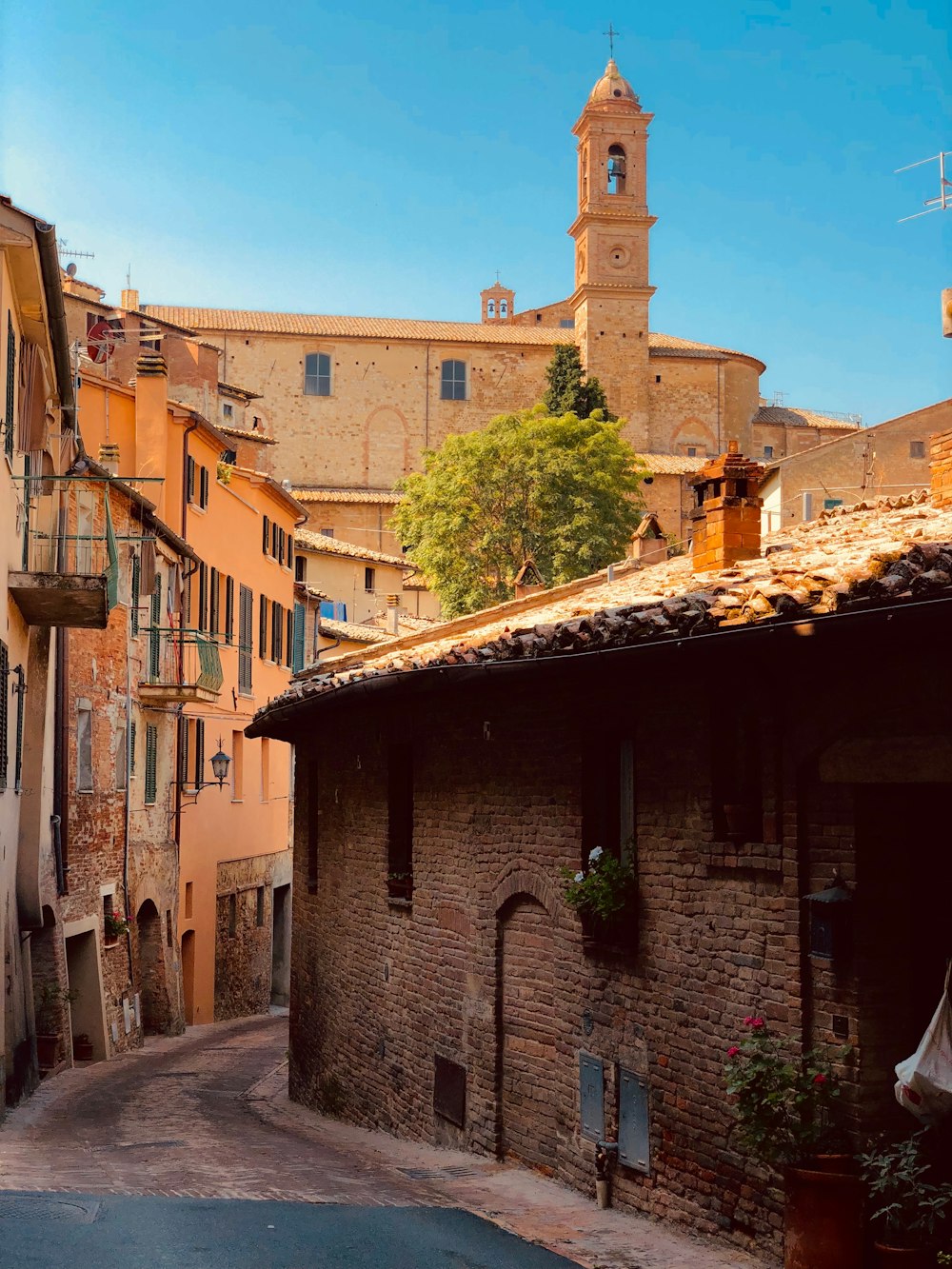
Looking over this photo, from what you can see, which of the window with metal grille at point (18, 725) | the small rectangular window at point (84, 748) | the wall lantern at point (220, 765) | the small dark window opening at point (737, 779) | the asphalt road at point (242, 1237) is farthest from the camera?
the wall lantern at point (220, 765)

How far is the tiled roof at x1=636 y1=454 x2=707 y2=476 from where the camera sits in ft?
254

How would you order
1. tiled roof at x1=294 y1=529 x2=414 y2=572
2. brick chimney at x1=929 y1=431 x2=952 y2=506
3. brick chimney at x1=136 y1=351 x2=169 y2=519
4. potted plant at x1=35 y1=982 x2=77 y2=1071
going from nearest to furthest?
brick chimney at x1=929 y1=431 x2=952 y2=506 → potted plant at x1=35 y1=982 x2=77 y2=1071 → brick chimney at x1=136 y1=351 x2=169 y2=519 → tiled roof at x1=294 y1=529 x2=414 y2=572

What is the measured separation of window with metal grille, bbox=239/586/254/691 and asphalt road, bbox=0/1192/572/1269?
24.1 meters

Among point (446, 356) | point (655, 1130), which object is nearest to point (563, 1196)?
point (655, 1130)

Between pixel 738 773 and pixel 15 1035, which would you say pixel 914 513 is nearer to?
pixel 738 773

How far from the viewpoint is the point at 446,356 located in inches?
3428

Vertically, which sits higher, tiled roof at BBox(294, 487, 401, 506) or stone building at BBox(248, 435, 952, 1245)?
tiled roof at BBox(294, 487, 401, 506)

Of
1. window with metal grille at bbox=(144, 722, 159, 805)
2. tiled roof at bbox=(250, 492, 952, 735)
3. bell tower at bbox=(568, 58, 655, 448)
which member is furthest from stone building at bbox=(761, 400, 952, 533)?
bell tower at bbox=(568, 58, 655, 448)

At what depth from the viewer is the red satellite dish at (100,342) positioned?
128ft

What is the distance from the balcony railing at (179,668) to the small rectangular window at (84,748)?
342 cm

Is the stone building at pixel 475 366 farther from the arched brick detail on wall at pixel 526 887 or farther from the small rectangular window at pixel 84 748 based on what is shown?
the arched brick detail on wall at pixel 526 887

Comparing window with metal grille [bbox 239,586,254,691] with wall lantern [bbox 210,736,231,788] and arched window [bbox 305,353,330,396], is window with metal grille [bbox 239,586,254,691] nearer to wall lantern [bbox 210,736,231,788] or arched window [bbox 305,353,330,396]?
wall lantern [bbox 210,736,231,788]

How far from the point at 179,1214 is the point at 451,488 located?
42.8 metres

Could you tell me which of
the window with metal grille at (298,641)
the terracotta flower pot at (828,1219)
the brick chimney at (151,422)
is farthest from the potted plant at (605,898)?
the window with metal grille at (298,641)
